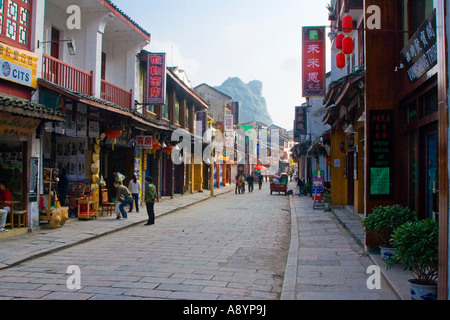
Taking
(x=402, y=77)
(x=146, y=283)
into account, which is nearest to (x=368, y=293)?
(x=146, y=283)

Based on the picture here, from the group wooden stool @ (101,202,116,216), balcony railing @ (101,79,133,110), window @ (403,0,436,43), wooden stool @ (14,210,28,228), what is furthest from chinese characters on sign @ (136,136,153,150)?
window @ (403,0,436,43)

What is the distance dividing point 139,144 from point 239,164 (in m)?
39.8

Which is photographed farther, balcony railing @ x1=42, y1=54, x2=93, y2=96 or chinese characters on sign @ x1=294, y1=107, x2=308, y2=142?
chinese characters on sign @ x1=294, y1=107, x2=308, y2=142

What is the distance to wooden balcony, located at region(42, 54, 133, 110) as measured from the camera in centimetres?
1180

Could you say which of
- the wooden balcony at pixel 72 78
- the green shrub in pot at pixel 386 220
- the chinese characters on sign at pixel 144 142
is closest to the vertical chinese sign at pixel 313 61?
the chinese characters on sign at pixel 144 142

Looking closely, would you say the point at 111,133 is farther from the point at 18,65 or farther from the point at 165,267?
the point at 165,267

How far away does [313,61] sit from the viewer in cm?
1858

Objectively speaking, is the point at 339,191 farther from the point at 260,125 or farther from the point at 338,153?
the point at 260,125

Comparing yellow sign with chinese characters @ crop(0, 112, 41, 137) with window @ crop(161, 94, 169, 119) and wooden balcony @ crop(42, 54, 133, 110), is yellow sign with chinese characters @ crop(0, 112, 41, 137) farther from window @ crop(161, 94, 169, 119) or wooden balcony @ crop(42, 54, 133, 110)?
window @ crop(161, 94, 169, 119)

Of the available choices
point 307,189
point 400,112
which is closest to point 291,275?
point 400,112

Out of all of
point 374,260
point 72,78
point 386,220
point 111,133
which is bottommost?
point 374,260

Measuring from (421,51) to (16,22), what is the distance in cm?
949

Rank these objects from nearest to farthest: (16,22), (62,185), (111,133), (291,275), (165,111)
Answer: (291,275) → (16,22) → (62,185) → (111,133) → (165,111)

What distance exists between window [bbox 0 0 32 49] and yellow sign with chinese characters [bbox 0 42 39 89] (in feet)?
0.84
